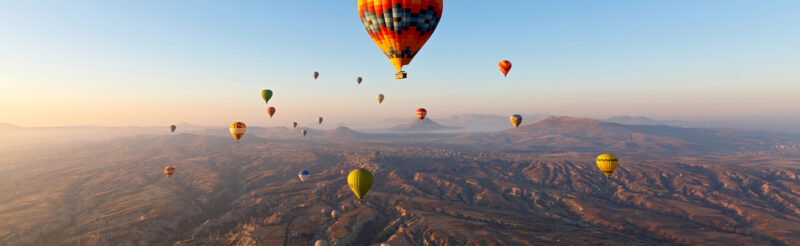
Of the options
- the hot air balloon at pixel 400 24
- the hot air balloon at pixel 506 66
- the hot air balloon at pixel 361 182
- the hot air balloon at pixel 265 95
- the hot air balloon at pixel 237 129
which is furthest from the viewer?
the hot air balloon at pixel 237 129

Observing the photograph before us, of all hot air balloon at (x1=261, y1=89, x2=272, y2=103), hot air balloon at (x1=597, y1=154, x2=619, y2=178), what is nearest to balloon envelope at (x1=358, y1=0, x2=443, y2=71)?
hot air balloon at (x1=261, y1=89, x2=272, y2=103)

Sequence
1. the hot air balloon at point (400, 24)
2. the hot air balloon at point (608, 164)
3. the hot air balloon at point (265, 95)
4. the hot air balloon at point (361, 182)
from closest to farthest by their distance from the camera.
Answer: the hot air balloon at point (400, 24), the hot air balloon at point (361, 182), the hot air balloon at point (265, 95), the hot air balloon at point (608, 164)

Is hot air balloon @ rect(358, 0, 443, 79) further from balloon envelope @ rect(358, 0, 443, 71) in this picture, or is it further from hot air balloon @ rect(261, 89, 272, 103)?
hot air balloon @ rect(261, 89, 272, 103)

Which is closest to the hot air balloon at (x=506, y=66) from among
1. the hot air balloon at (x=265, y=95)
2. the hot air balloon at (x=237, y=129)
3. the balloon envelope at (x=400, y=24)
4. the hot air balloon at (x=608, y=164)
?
the hot air balloon at (x=608, y=164)

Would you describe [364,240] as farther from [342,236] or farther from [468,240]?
[468,240]

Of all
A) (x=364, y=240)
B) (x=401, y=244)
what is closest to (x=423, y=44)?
(x=401, y=244)

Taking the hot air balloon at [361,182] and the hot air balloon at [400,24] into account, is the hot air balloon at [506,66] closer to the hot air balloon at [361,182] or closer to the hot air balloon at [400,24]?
the hot air balloon at [361,182]

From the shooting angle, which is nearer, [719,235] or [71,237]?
[71,237]

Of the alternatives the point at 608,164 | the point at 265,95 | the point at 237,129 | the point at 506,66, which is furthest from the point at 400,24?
the point at 608,164
